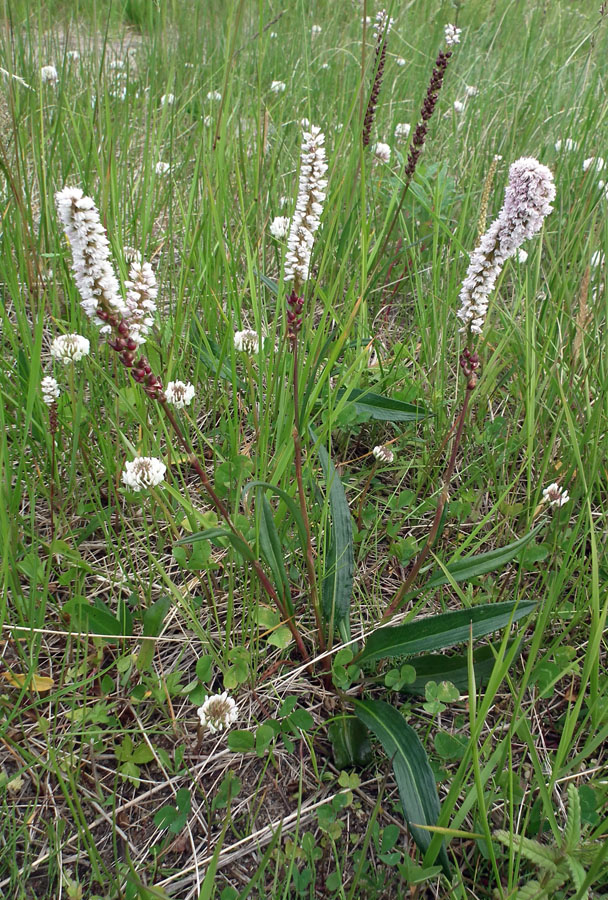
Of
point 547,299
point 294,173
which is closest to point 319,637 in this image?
point 547,299

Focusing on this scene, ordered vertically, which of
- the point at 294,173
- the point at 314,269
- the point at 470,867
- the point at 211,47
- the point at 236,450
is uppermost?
the point at 211,47

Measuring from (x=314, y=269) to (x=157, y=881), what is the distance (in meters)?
2.00

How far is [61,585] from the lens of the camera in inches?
57.3

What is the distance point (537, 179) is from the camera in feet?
3.20

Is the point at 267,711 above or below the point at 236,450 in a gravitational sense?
below

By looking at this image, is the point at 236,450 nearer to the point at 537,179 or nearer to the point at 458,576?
the point at 458,576

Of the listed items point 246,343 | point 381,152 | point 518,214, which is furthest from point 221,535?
point 381,152

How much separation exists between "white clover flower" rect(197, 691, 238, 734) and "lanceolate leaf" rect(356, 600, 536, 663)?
0.31 m

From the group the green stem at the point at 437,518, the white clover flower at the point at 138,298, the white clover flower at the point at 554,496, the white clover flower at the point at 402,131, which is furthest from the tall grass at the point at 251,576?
the white clover flower at the point at 402,131

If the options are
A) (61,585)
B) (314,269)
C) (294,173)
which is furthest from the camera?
(294,173)

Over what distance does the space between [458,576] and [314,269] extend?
1488 mm

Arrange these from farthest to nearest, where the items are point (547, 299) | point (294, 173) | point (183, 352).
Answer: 1. point (294, 173)
2. point (547, 299)
3. point (183, 352)

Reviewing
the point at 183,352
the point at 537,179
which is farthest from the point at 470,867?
the point at 183,352

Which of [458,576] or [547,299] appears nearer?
[458,576]
